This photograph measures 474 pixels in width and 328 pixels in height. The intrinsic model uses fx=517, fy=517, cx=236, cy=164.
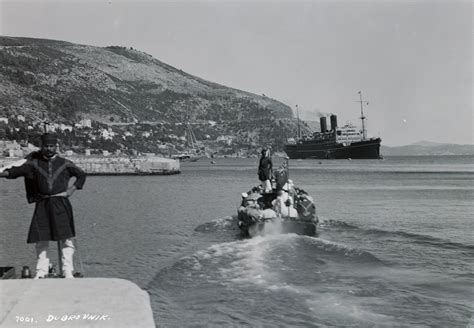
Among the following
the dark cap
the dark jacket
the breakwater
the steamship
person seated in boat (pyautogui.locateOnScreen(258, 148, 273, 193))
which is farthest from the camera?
the steamship

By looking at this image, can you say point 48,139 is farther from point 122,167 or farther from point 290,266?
point 122,167

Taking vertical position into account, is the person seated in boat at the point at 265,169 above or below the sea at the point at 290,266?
above

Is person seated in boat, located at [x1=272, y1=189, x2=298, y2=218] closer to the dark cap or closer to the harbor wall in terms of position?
the dark cap

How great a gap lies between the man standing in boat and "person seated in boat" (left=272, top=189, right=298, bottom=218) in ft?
41.8

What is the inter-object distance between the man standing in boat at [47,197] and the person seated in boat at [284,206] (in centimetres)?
1274

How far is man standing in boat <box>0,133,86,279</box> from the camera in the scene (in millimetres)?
8109

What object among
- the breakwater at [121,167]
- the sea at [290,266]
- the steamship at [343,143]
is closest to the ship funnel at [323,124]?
the steamship at [343,143]

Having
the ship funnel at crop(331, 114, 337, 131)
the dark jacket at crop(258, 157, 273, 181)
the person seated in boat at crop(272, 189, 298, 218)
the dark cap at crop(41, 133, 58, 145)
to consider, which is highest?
the ship funnel at crop(331, 114, 337, 131)

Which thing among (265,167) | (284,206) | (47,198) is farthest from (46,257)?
(265,167)

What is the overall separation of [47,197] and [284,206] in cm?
1323

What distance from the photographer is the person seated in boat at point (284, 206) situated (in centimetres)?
2022

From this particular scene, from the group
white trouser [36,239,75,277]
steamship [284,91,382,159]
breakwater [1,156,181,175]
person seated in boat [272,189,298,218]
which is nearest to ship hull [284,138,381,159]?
steamship [284,91,382,159]

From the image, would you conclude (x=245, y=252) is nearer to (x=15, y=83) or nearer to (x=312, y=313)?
(x=312, y=313)

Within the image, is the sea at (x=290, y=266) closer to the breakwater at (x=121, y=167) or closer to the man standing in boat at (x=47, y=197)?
the man standing in boat at (x=47, y=197)
